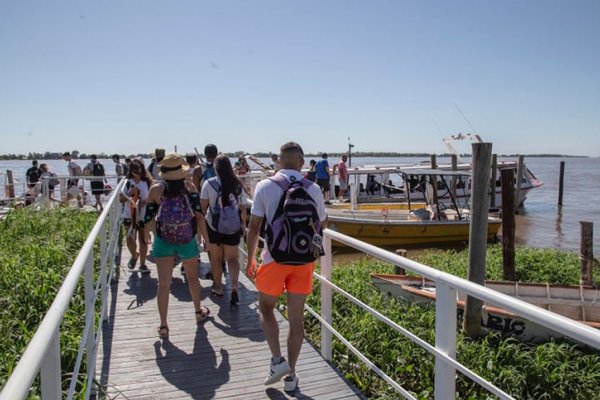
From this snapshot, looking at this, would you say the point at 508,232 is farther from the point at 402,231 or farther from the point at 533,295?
the point at 402,231

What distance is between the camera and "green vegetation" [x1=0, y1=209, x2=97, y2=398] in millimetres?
4512

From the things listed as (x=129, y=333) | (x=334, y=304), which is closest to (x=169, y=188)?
(x=129, y=333)

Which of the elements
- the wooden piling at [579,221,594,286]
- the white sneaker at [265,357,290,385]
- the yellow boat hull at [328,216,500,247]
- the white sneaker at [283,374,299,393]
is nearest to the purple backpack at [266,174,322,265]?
the white sneaker at [265,357,290,385]

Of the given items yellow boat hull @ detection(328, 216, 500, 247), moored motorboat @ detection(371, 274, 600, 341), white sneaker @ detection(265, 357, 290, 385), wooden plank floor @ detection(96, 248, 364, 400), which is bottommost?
yellow boat hull @ detection(328, 216, 500, 247)

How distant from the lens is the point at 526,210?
3056 centimetres

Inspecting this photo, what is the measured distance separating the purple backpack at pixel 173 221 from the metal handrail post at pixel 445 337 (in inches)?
100

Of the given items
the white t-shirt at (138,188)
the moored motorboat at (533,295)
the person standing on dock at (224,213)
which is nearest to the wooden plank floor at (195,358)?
the person standing on dock at (224,213)

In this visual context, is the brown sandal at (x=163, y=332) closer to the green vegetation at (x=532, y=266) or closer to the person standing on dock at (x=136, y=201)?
the person standing on dock at (x=136, y=201)

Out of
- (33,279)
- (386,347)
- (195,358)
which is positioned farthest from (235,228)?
(33,279)

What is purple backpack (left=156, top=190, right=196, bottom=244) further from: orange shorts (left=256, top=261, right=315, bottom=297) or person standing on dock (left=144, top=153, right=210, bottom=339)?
orange shorts (left=256, top=261, right=315, bottom=297)

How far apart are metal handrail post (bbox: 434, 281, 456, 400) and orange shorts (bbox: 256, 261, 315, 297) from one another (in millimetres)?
1062

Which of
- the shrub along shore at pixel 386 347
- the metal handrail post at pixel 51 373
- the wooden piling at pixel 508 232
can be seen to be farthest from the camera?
the wooden piling at pixel 508 232

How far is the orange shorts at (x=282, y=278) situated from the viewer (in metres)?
3.44

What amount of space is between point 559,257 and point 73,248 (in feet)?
34.7
